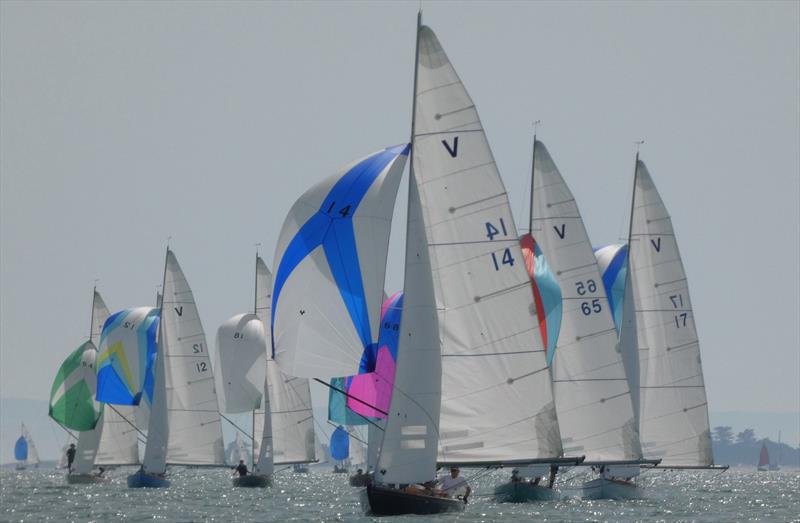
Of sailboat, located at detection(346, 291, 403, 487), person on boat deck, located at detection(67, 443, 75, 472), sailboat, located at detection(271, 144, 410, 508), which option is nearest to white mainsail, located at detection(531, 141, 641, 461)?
sailboat, located at detection(346, 291, 403, 487)

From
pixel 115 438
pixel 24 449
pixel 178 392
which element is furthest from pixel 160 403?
pixel 24 449

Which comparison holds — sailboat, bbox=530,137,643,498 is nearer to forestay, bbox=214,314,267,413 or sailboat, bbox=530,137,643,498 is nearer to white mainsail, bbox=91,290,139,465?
forestay, bbox=214,314,267,413

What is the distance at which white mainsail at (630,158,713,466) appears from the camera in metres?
49.3

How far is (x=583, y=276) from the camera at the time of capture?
44.1 meters

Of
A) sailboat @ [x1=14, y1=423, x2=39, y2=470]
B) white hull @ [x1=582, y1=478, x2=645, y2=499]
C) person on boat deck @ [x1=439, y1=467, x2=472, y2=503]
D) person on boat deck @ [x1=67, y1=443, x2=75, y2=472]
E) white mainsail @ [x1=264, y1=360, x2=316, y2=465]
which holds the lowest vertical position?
person on boat deck @ [x1=439, y1=467, x2=472, y2=503]

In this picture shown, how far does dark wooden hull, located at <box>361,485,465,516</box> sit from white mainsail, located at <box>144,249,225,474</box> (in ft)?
89.6

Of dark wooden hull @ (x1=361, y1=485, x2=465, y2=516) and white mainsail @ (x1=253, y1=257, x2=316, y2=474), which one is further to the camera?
white mainsail @ (x1=253, y1=257, x2=316, y2=474)

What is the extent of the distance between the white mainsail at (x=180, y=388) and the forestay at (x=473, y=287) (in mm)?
26722

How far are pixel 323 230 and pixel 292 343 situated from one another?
2.35 metres

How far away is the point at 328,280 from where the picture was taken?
3272cm

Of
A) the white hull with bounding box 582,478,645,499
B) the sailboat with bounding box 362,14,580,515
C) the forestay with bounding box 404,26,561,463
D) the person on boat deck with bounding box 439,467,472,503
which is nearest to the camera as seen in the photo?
the sailboat with bounding box 362,14,580,515

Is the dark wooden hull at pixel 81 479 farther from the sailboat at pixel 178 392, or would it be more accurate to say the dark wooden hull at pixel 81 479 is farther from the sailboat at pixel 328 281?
Answer: the sailboat at pixel 328 281

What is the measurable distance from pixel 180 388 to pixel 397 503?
29051 mm

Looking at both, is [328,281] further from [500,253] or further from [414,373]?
[500,253]
